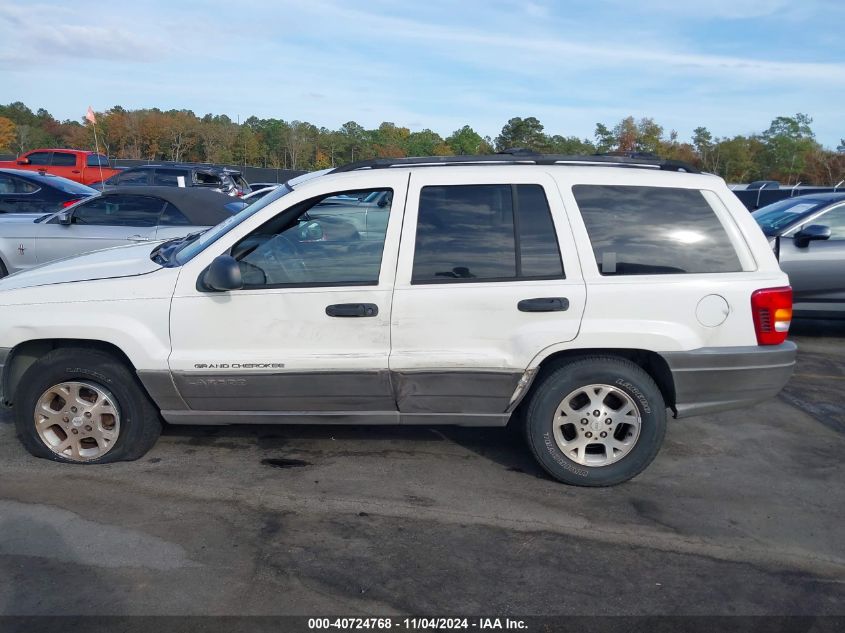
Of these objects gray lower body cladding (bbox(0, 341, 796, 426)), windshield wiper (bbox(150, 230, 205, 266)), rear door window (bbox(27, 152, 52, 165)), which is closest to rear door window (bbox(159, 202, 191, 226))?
windshield wiper (bbox(150, 230, 205, 266))

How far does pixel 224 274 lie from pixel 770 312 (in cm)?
315

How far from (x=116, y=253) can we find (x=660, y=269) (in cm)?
374

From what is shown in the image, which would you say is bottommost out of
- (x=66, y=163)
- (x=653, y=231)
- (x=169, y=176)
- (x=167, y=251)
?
(x=167, y=251)

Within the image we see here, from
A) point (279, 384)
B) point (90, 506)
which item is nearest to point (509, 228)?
point (279, 384)

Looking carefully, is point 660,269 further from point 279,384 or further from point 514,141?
point 514,141

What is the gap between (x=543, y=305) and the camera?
4371 mm

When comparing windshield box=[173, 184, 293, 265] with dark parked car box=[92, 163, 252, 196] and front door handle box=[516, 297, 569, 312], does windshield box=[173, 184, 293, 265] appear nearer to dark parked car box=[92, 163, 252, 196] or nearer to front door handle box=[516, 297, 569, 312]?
front door handle box=[516, 297, 569, 312]

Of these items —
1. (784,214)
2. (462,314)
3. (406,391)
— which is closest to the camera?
(462,314)

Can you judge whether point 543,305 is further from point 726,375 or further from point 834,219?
point 834,219

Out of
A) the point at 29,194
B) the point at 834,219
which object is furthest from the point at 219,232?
the point at 29,194

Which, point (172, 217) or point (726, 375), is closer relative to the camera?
point (726, 375)

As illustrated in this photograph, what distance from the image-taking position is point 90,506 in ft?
13.9

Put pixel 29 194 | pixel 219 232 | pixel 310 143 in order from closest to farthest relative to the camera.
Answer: pixel 219 232
pixel 29 194
pixel 310 143

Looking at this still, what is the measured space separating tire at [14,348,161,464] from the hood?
1.52 feet
